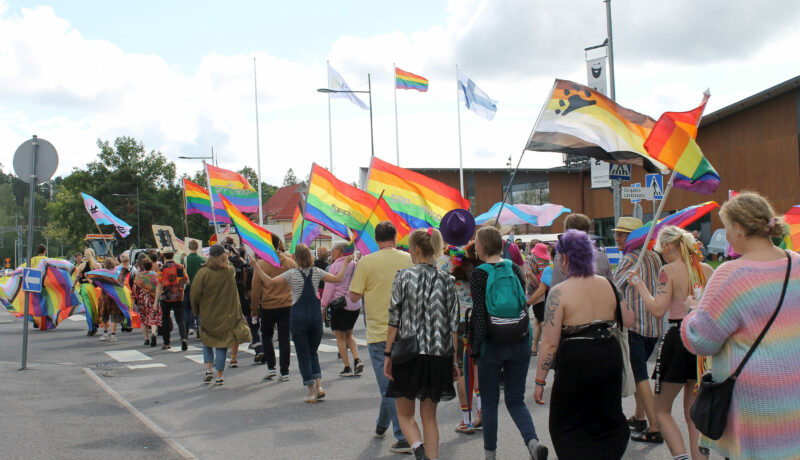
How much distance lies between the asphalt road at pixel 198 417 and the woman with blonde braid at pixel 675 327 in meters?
0.62

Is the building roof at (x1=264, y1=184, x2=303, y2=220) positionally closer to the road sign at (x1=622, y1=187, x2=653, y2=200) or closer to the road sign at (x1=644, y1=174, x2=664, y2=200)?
the road sign at (x1=644, y1=174, x2=664, y2=200)

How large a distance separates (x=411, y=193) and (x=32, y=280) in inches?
239

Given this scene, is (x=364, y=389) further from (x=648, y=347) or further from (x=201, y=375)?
(x=648, y=347)

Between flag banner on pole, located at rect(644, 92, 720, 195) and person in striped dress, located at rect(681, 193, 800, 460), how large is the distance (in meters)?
2.05

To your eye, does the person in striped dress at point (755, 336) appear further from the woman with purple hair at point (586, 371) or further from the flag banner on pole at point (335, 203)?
the flag banner on pole at point (335, 203)

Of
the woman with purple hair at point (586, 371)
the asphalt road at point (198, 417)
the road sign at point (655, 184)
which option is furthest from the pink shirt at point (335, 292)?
the road sign at point (655, 184)

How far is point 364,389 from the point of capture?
9.10 metres

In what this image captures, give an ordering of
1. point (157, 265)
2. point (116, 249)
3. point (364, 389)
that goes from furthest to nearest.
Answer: point (116, 249) → point (157, 265) → point (364, 389)

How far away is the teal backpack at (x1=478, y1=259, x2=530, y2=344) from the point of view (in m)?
5.30

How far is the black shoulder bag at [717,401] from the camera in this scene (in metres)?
3.21

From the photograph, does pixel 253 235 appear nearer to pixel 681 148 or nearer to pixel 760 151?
pixel 681 148

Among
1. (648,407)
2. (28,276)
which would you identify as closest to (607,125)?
(648,407)

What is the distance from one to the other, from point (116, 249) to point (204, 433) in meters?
77.5

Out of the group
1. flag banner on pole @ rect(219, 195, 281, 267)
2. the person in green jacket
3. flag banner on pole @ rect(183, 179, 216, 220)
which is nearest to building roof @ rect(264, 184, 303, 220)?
flag banner on pole @ rect(183, 179, 216, 220)
